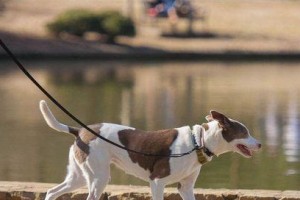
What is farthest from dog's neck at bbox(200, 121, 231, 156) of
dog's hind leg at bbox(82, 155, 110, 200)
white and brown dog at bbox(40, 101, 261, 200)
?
dog's hind leg at bbox(82, 155, 110, 200)

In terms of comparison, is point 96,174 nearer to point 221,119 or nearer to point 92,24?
point 221,119

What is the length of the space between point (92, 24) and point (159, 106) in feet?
49.5

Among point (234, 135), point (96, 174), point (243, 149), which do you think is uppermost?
point (234, 135)

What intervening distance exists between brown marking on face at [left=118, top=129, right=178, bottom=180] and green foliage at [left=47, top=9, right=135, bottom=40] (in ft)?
91.1

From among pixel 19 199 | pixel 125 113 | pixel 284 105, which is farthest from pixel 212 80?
pixel 19 199

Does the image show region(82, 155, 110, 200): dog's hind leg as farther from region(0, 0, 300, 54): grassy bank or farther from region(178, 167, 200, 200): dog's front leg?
region(0, 0, 300, 54): grassy bank

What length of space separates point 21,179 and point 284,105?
10.4 m

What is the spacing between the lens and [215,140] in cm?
817

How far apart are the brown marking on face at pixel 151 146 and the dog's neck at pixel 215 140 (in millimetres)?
239

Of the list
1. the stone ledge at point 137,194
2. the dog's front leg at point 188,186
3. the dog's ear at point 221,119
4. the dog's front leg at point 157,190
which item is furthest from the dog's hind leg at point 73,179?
the dog's ear at point 221,119

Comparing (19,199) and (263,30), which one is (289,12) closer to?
(263,30)

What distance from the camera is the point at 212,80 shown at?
2736cm

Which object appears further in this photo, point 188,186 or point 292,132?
point 292,132

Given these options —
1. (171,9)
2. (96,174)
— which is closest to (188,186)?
(96,174)
